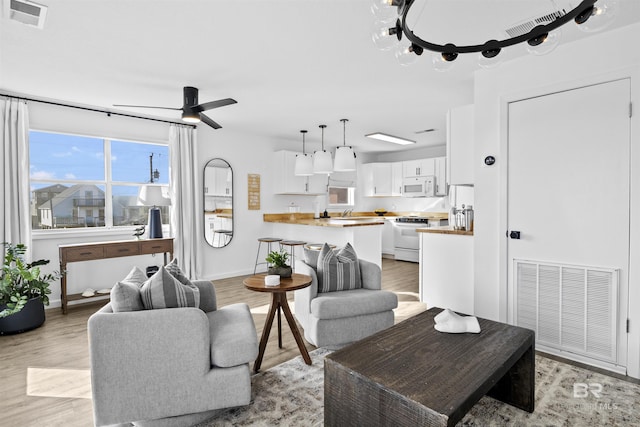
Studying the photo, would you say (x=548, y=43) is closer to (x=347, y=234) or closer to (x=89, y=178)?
(x=347, y=234)

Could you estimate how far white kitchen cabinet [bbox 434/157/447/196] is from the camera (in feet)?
22.7

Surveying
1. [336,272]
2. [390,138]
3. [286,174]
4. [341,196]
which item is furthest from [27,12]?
[341,196]

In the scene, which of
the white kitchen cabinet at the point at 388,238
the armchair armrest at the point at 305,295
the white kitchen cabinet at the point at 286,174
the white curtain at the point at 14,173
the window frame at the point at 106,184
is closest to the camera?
the armchair armrest at the point at 305,295

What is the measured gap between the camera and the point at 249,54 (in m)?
2.82

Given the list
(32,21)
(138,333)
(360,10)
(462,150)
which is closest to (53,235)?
(32,21)

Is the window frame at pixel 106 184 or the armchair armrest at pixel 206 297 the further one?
the window frame at pixel 106 184

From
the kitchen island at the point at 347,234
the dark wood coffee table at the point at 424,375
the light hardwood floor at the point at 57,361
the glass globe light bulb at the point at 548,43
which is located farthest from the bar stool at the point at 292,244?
the glass globe light bulb at the point at 548,43

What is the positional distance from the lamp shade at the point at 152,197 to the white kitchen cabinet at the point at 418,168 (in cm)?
500

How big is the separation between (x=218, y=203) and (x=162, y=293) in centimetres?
368

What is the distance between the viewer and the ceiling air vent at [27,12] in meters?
2.08

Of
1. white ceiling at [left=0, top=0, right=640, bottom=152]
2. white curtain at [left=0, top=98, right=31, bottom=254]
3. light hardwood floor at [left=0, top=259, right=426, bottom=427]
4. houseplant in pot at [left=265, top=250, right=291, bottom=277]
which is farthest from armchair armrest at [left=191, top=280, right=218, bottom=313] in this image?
white curtain at [left=0, top=98, right=31, bottom=254]

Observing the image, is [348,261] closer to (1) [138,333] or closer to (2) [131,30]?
(1) [138,333]

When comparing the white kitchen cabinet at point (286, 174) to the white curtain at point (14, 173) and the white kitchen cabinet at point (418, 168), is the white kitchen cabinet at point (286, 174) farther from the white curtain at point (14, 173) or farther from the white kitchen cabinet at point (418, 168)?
the white curtain at point (14, 173)

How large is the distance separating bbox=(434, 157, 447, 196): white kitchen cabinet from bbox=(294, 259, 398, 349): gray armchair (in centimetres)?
463
